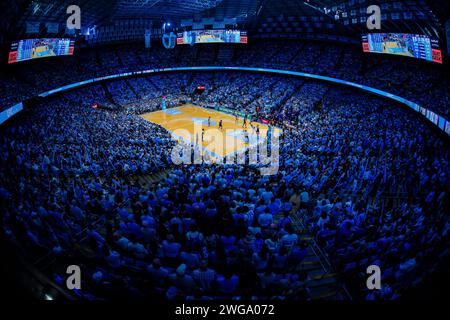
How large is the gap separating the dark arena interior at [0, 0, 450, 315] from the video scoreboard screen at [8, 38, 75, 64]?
0.73 feet

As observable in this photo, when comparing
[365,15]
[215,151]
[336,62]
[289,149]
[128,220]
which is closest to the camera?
[128,220]

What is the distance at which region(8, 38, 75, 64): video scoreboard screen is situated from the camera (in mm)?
35938

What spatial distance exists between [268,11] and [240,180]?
4255 cm

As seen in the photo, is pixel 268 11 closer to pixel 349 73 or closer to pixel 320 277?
pixel 349 73

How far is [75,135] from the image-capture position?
24969mm

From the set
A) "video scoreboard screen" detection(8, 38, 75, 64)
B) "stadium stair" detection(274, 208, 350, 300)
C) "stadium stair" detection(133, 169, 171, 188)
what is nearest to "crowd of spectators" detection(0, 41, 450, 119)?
"video scoreboard screen" detection(8, 38, 75, 64)

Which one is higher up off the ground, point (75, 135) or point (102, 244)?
point (75, 135)

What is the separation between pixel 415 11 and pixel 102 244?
3118 cm

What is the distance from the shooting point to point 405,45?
31.5 meters

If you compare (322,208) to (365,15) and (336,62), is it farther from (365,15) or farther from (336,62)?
(336,62)

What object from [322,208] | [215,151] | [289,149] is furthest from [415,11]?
[322,208]

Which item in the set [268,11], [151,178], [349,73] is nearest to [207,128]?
[151,178]
